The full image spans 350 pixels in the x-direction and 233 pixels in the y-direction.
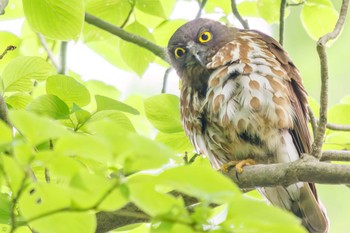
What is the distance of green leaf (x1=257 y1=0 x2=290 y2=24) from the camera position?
3270mm

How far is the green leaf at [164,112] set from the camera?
9.04 feet

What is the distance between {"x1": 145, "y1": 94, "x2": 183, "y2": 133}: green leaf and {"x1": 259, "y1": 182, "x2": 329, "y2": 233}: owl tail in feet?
1.98

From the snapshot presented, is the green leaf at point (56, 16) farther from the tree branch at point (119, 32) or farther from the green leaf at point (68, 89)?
the tree branch at point (119, 32)

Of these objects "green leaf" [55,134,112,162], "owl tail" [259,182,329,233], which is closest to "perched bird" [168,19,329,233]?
"owl tail" [259,182,329,233]

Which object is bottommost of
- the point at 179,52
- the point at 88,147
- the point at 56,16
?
the point at 179,52

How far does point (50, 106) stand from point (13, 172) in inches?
44.1

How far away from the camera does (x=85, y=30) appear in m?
3.31

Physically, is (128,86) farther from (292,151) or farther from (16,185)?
(16,185)

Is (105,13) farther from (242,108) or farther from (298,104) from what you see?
(298,104)

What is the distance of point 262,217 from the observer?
1.03 metres

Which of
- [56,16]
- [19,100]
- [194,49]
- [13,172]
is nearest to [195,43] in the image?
[194,49]

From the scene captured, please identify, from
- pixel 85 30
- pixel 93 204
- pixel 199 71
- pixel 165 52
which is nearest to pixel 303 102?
pixel 199 71

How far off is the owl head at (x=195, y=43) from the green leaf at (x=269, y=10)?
288 millimetres

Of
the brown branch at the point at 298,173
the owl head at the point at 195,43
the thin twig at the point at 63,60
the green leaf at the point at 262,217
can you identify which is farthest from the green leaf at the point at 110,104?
the green leaf at the point at 262,217
